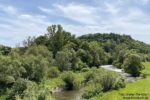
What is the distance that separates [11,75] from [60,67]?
35686mm

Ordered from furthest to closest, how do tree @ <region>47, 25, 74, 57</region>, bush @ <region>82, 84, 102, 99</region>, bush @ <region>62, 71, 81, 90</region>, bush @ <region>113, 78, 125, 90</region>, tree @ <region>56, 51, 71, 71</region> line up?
tree @ <region>47, 25, 74, 57</region> → tree @ <region>56, 51, 71, 71</region> → bush @ <region>62, 71, 81, 90</region> → bush @ <region>113, 78, 125, 90</region> → bush @ <region>82, 84, 102, 99</region>

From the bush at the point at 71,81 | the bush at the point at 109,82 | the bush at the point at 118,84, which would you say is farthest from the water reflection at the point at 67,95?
the bush at the point at 118,84

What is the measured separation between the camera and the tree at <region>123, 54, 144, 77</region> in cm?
→ 9181

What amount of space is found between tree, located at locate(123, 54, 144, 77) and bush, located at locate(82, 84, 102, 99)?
113ft

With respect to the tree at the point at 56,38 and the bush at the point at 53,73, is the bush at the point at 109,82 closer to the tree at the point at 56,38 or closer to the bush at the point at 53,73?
the bush at the point at 53,73

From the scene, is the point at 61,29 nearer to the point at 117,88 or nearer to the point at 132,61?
the point at 132,61

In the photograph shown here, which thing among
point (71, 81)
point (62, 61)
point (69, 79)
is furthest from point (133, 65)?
point (69, 79)

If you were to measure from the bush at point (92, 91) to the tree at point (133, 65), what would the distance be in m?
34.3

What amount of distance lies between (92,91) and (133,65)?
38.9 metres

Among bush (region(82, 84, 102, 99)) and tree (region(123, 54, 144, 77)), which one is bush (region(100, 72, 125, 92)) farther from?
tree (region(123, 54, 144, 77))

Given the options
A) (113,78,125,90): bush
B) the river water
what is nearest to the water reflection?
the river water

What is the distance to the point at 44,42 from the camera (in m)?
118

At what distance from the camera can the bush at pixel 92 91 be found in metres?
56.3

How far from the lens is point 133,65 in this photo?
305ft
